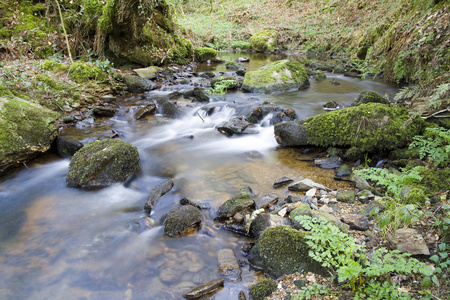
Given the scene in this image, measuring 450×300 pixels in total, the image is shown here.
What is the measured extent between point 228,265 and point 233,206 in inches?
40.1

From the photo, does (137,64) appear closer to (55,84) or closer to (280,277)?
(55,84)

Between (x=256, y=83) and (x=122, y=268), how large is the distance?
8.55 metres

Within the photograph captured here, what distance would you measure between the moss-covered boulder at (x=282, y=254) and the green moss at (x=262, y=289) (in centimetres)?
23

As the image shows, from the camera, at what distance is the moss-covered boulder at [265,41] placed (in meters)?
21.0

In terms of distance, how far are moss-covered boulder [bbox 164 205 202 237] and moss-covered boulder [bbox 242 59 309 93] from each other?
284 inches

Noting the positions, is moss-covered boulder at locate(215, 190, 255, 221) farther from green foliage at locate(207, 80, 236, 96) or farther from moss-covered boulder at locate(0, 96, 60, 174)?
green foliage at locate(207, 80, 236, 96)

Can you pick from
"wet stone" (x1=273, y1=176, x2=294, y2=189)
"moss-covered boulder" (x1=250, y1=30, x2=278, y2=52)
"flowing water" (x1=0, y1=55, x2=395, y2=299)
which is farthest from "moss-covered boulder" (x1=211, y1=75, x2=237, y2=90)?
"moss-covered boulder" (x1=250, y1=30, x2=278, y2=52)

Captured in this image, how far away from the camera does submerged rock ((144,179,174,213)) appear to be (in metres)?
4.70

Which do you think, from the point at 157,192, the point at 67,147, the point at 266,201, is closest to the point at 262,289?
the point at 266,201

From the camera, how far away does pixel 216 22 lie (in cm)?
2597

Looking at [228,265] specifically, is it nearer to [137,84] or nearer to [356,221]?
[356,221]

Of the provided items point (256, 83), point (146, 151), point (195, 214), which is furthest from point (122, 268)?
point (256, 83)

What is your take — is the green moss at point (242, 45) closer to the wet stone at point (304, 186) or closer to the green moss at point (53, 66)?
the green moss at point (53, 66)

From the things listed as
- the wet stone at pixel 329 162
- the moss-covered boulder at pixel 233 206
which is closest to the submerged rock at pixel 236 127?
the wet stone at pixel 329 162
